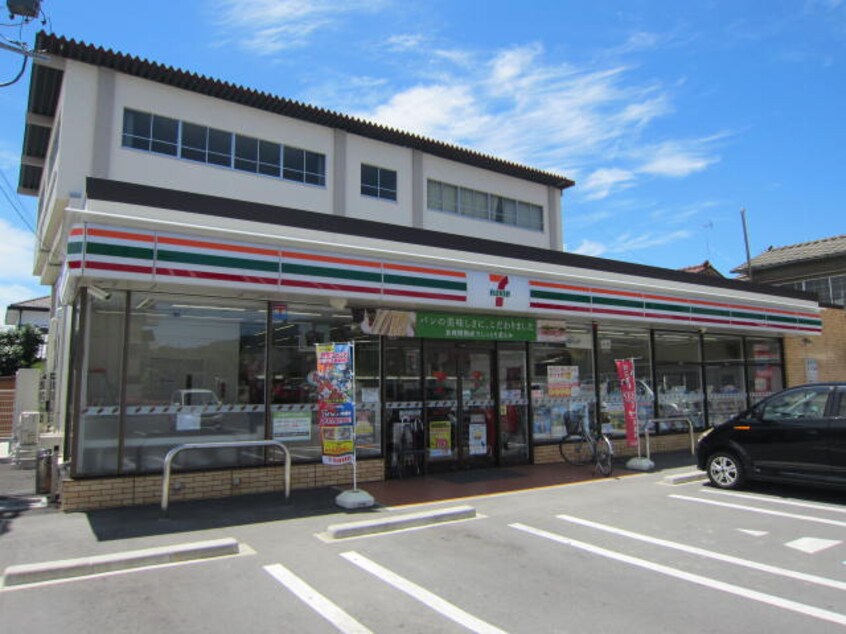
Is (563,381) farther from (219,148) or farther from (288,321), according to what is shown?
(219,148)

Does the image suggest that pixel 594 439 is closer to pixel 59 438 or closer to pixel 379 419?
pixel 379 419

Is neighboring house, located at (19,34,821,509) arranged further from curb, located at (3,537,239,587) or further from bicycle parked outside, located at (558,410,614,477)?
curb, located at (3,537,239,587)

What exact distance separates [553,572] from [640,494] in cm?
435

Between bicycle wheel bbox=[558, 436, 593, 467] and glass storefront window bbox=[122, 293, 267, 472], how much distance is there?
6.11 meters

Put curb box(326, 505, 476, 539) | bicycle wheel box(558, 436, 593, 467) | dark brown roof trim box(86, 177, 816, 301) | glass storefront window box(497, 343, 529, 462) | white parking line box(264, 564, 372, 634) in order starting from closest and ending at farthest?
white parking line box(264, 564, 372, 634), curb box(326, 505, 476, 539), dark brown roof trim box(86, 177, 816, 301), glass storefront window box(497, 343, 529, 462), bicycle wheel box(558, 436, 593, 467)

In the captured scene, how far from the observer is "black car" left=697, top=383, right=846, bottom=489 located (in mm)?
8711

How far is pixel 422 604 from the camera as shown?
4.98 m

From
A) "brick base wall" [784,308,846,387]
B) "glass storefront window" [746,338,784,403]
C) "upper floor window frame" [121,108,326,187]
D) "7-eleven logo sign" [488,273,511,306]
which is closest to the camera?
"7-eleven logo sign" [488,273,511,306]

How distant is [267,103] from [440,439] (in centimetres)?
1384

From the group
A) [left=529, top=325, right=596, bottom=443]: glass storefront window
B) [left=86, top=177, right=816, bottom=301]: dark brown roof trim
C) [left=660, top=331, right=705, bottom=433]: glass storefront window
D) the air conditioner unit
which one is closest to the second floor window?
[left=86, top=177, right=816, bottom=301]: dark brown roof trim

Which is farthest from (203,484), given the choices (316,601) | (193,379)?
(316,601)

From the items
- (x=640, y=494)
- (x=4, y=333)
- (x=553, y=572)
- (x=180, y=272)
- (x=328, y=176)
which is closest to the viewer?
(x=553, y=572)

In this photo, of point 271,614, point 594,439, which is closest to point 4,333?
point 594,439

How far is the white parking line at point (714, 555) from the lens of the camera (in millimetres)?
5578
